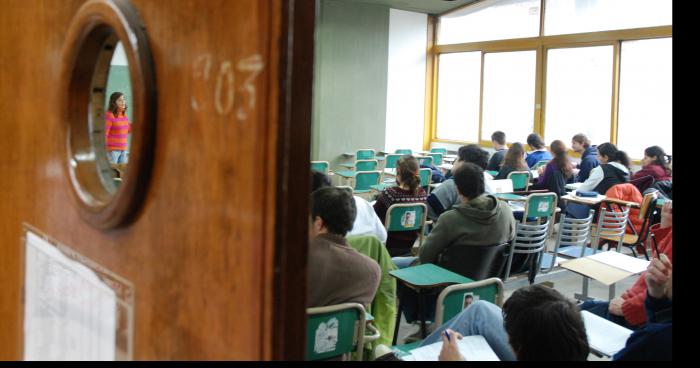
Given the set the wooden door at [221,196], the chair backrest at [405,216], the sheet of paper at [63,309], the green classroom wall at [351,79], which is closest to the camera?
the wooden door at [221,196]

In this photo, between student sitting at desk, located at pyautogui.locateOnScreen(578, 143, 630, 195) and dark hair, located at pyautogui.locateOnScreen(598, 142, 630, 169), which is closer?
student sitting at desk, located at pyautogui.locateOnScreen(578, 143, 630, 195)

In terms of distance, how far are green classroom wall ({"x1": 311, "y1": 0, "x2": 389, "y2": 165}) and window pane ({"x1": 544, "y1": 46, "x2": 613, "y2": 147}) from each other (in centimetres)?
320

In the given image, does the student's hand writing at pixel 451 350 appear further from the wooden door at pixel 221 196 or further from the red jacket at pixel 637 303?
the wooden door at pixel 221 196

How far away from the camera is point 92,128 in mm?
918

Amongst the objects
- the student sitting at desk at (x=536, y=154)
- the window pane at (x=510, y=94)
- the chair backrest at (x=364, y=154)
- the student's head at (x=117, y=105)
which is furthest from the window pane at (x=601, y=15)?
the student's head at (x=117, y=105)

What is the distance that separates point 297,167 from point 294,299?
0.13 meters

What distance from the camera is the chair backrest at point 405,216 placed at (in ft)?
13.9

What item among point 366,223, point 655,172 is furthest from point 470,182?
point 655,172

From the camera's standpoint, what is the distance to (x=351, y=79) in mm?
11383

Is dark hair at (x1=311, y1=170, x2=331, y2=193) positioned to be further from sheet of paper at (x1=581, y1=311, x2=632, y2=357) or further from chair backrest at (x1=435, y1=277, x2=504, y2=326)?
sheet of paper at (x1=581, y1=311, x2=632, y2=357)

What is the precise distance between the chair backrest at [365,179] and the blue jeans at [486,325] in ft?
14.4

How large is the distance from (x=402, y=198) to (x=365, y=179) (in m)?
2.39

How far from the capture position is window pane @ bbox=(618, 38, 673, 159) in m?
8.51

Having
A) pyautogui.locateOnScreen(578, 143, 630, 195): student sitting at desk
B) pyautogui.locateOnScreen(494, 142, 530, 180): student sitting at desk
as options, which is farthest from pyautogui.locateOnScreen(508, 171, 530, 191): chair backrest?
pyautogui.locateOnScreen(578, 143, 630, 195): student sitting at desk
